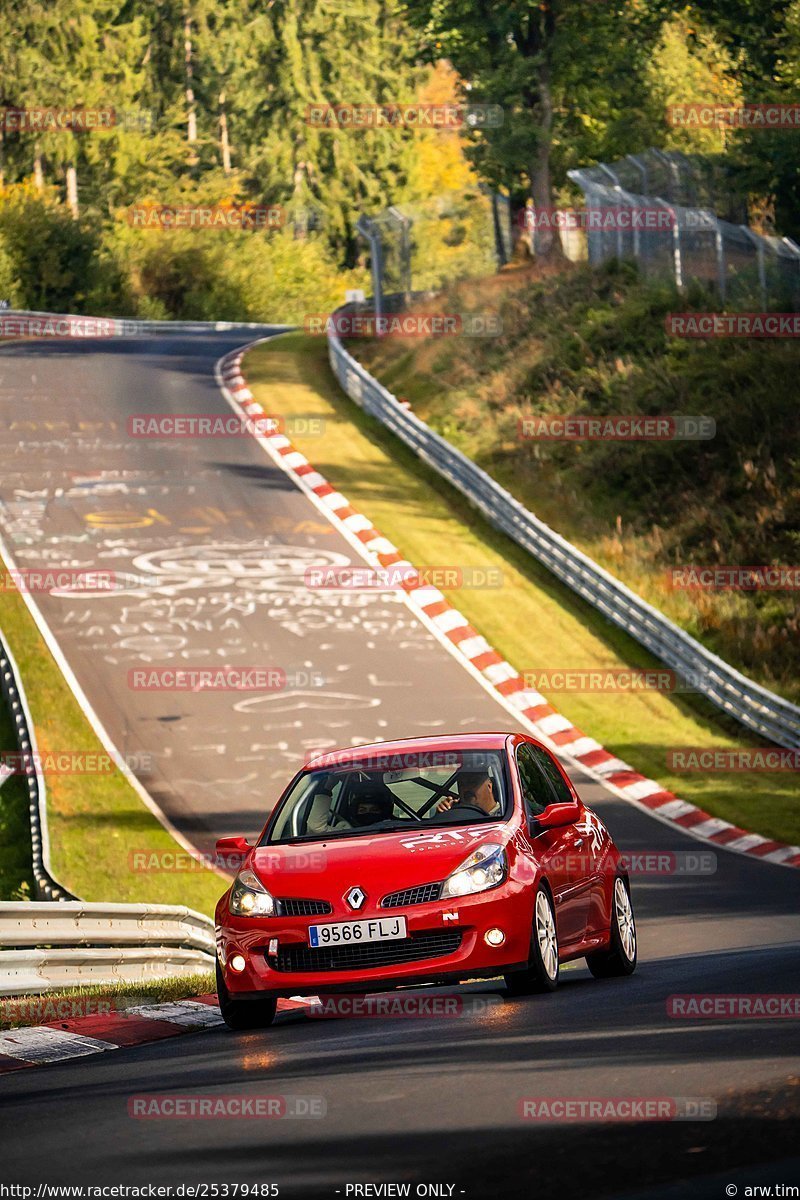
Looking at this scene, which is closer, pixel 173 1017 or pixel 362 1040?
pixel 362 1040

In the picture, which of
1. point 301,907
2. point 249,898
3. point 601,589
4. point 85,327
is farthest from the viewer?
point 85,327

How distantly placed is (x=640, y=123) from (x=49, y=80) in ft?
121

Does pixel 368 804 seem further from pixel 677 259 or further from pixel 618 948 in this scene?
pixel 677 259

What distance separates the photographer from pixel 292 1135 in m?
6.07

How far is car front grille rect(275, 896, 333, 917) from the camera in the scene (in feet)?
31.2

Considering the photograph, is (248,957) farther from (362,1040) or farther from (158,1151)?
(158,1151)

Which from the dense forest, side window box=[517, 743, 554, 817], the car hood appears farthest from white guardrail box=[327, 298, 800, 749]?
the car hood

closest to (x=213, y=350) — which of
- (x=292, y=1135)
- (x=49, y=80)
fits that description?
(x=49, y=80)

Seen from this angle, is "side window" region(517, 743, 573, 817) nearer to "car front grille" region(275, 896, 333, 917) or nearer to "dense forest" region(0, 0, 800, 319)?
"car front grille" region(275, 896, 333, 917)

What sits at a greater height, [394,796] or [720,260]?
[720,260]

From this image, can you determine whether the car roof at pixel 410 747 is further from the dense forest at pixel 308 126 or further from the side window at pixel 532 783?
the dense forest at pixel 308 126

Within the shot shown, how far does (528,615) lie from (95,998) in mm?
17254

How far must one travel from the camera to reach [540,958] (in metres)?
9.68

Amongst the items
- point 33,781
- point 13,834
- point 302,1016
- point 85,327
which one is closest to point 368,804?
point 302,1016
